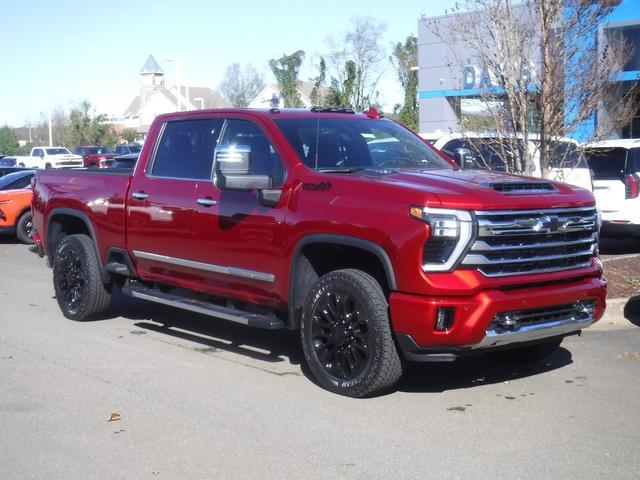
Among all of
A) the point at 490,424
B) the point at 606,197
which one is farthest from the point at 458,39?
the point at 490,424

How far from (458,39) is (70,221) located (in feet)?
16.7

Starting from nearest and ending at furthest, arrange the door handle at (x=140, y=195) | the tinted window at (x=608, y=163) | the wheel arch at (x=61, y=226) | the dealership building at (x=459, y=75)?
1. the door handle at (x=140, y=195)
2. the wheel arch at (x=61, y=226)
3. the dealership building at (x=459, y=75)
4. the tinted window at (x=608, y=163)

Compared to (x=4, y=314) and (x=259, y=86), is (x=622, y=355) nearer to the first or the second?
(x=4, y=314)

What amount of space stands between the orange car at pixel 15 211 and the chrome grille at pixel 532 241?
42.6 ft

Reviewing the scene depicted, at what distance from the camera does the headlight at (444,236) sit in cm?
554

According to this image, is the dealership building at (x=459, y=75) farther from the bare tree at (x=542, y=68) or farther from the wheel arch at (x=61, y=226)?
the wheel arch at (x=61, y=226)

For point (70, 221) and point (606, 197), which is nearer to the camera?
point (70, 221)

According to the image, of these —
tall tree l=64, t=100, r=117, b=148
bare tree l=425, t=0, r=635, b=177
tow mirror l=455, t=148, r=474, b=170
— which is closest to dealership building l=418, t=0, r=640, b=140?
bare tree l=425, t=0, r=635, b=177

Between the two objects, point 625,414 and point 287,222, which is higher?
point 287,222

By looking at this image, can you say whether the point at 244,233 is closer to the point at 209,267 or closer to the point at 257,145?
Answer: the point at 209,267

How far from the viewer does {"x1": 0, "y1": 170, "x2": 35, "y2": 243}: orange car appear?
16766 mm

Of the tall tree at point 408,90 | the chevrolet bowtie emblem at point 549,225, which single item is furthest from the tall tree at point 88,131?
the chevrolet bowtie emblem at point 549,225

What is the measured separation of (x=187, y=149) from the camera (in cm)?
774

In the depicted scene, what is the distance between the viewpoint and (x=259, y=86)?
54312 mm
